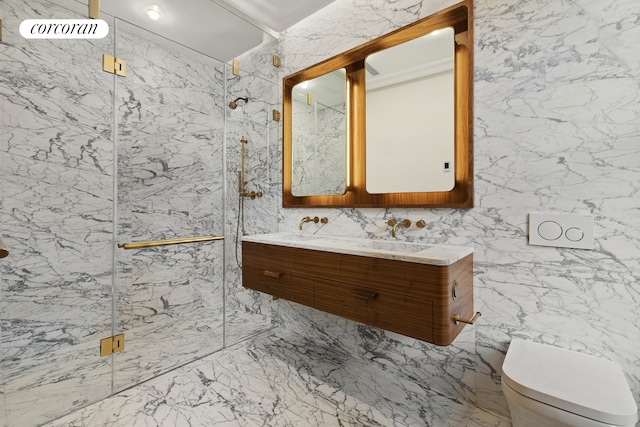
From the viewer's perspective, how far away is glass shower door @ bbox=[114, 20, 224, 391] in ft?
5.82

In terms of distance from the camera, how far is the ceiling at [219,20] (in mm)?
1826

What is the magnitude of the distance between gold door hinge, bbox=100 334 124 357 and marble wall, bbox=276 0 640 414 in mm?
1736

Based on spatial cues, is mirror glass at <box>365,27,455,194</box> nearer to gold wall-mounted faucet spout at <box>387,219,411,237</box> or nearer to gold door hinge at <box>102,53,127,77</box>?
gold wall-mounted faucet spout at <box>387,219,411,237</box>

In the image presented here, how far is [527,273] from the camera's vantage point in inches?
52.9

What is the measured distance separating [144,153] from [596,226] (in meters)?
2.39

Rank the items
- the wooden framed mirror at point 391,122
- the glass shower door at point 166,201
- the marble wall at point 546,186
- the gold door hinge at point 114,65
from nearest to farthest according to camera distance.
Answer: the marble wall at point 546,186
the wooden framed mirror at point 391,122
the gold door hinge at point 114,65
the glass shower door at point 166,201

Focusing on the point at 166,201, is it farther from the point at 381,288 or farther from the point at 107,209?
Result: the point at 381,288

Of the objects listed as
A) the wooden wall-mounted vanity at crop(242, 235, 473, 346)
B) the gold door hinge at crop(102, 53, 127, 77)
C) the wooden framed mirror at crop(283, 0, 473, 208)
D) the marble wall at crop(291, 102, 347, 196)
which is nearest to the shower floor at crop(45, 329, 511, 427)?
the wooden wall-mounted vanity at crop(242, 235, 473, 346)

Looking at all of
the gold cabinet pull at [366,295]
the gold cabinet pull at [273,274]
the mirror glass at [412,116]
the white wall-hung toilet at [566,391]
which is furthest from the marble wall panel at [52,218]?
the white wall-hung toilet at [566,391]

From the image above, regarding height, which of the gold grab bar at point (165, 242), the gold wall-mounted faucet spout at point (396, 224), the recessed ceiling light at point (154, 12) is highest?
the recessed ceiling light at point (154, 12)

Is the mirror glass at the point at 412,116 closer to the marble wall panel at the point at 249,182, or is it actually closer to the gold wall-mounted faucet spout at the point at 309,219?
the gold wall-mounted faucet spout at the point at 309,219

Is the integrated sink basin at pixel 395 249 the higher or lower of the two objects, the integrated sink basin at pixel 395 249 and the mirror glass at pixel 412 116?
the lower

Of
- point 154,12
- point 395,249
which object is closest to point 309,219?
point 395,249

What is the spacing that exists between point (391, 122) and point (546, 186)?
88 cm
